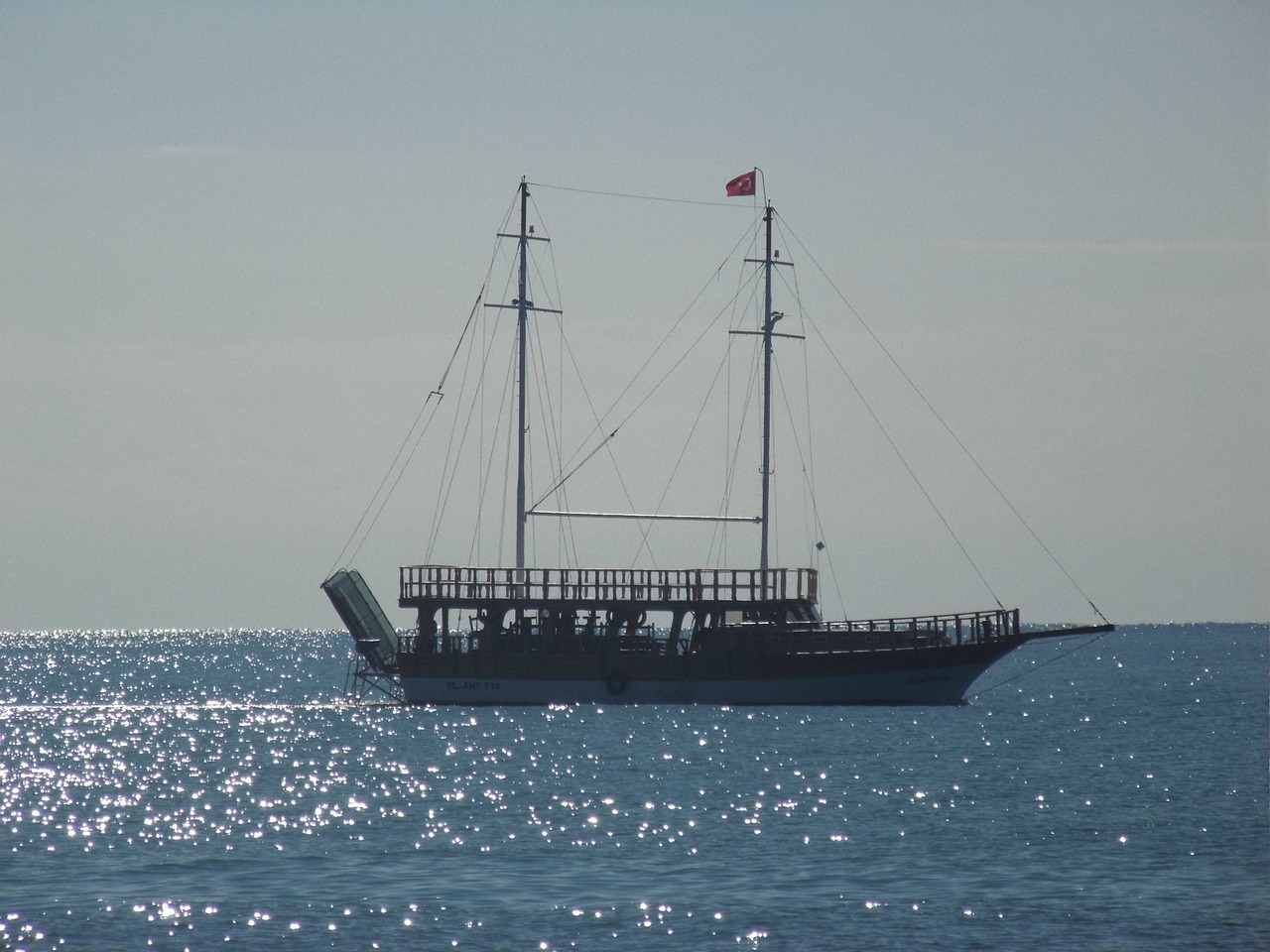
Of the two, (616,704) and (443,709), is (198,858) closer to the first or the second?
(616,704)

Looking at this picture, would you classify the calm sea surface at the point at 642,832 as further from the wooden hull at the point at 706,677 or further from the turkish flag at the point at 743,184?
the turkish flag at the point at 743,184

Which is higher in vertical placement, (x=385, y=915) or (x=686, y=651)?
(x=686, y=651)

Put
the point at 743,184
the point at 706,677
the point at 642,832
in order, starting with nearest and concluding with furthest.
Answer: the point at 642,832 → the point at 706,677 → the point at 743,184

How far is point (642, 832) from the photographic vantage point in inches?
1312

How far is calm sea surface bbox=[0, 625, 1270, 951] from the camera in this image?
25312 mm

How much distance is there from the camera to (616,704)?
57781mm

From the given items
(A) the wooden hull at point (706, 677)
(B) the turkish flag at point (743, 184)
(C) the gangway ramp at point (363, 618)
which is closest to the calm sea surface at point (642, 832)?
(A) the wooden hull at point (706, 677)

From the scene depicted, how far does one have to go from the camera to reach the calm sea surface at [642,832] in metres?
25.3

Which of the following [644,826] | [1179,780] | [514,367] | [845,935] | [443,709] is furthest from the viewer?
[443,709]

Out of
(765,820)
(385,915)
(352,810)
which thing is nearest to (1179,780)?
(765,820)

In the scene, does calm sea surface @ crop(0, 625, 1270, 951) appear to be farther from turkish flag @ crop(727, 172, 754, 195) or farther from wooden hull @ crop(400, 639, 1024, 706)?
turkish flag @ crop(727, 172, 754, 195)

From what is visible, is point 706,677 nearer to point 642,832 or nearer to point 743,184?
point 743,184

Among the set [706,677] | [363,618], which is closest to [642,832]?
[706,677]

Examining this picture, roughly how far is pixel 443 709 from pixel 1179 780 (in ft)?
102
